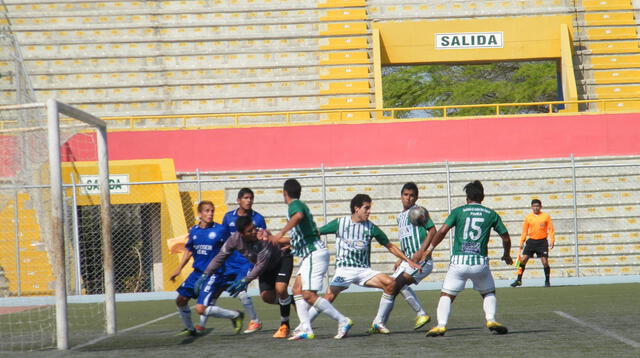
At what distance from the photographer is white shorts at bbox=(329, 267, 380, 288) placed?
31.4ft

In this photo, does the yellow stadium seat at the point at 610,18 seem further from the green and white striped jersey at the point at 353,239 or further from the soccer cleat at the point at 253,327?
the green and white striped jersey at the point at 353,239

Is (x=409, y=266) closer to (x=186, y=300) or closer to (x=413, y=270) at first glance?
(x=413, y=270)

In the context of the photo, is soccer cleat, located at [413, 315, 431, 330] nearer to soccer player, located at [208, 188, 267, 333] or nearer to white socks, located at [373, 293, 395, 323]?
white socks, located at [373, 293, 395, 323]

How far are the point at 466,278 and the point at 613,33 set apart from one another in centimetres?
2002

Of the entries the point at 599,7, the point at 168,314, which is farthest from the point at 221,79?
the point at 168,314

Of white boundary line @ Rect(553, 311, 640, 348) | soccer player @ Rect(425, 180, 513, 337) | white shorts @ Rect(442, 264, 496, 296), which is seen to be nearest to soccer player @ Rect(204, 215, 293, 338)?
soccer player @ Rect(425, 180, 513, 337)

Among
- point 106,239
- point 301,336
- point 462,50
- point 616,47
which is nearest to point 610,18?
point 616,47

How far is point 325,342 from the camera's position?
9.19 m

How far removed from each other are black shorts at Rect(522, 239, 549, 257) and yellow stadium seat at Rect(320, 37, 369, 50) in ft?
34.8

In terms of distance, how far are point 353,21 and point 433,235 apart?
60.0 feet

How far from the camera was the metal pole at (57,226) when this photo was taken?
9.37m

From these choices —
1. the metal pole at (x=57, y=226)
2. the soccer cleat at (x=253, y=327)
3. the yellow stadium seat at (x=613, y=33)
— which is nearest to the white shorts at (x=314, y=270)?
the soccer cleat at (x=253, y=327)

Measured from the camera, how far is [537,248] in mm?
17781

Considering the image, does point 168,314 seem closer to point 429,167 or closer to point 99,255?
point 99,255
